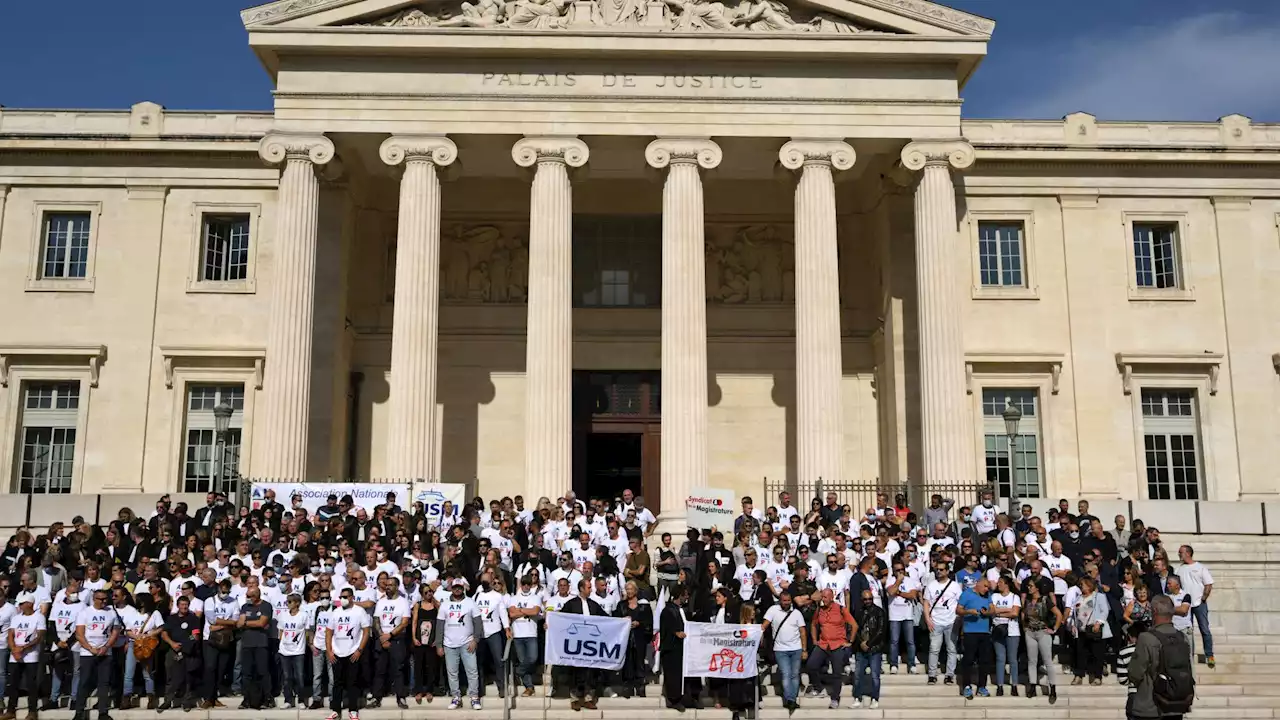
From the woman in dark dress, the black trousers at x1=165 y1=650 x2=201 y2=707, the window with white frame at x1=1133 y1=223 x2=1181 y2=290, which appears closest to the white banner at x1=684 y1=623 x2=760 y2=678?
the woman in dark dress

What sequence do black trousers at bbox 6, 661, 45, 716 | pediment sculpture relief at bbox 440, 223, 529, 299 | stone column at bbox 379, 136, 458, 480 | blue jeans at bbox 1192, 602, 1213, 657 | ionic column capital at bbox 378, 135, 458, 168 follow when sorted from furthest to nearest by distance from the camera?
1. pediment sculpture relief at bbox 440, 223, 529, 299
2. ionic column capital at bbox 378, 135, 458, 168
3. stone column at bbox 379, 136, 458, 480
4. blue jeans at bbox 1192, 602, 1213, 657
5. black trousers at bbox 6, 661, 45, 716

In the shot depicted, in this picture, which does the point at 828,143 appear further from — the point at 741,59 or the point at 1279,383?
the point at 1279,383

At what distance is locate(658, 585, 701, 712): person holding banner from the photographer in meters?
17.3

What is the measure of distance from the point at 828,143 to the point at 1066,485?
10771 millimetres

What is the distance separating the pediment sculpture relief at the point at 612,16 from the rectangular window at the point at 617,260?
6.88 metres

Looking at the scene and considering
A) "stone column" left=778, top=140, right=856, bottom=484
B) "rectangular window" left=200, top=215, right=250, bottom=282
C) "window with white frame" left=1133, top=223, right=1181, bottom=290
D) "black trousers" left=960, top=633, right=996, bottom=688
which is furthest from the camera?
"rectangular window" left=200, top=215, right=250, bottom=282

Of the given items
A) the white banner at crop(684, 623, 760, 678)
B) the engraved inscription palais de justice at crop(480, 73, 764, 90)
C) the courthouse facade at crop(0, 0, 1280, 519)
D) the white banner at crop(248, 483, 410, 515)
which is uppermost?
the engraved inscription palais de justice at crop(480, 73, 764, 90)

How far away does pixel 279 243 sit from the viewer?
28062 millimetres

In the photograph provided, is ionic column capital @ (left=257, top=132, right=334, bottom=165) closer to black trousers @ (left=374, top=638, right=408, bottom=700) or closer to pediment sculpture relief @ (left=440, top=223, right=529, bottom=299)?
pediment sculpture relief @ (left=440, top=223, right=529, bottom=299)

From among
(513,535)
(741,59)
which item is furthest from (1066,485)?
(513,535)

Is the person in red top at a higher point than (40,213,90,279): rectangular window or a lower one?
lower

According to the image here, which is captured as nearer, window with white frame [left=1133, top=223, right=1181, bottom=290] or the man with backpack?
the man with backpack

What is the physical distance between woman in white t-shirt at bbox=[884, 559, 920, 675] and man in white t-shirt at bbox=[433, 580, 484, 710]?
19.5 feet

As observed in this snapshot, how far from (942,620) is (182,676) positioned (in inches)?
417
